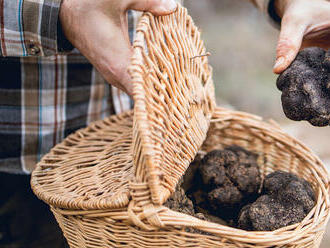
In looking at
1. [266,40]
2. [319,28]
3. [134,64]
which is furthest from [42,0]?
[266,40]

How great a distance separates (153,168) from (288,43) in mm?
561

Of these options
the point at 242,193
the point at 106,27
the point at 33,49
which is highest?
the point at 106,27

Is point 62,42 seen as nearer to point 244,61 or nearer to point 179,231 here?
point 179,231

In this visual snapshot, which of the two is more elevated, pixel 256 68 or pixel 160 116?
pixel 160 116

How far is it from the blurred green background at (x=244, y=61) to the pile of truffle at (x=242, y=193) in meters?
1.62

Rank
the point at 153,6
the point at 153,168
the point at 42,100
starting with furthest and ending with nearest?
the point at 42,100 → the point at 153,6 → the point at 153,168

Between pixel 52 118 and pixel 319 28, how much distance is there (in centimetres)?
100

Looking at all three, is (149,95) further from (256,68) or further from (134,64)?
(256,68)

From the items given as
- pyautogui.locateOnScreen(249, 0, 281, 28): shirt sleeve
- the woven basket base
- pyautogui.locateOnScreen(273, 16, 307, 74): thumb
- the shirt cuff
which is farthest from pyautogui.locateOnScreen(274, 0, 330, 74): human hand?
the shirt cuff

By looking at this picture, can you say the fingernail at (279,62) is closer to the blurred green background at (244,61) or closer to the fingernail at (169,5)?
the fingernail at (169,5)

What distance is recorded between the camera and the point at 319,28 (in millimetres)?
1125

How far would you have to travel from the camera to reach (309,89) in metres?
0.91

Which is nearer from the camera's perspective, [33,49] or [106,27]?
[106,27]

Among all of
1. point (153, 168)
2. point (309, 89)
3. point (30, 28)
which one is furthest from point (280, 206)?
point (30, 28)
